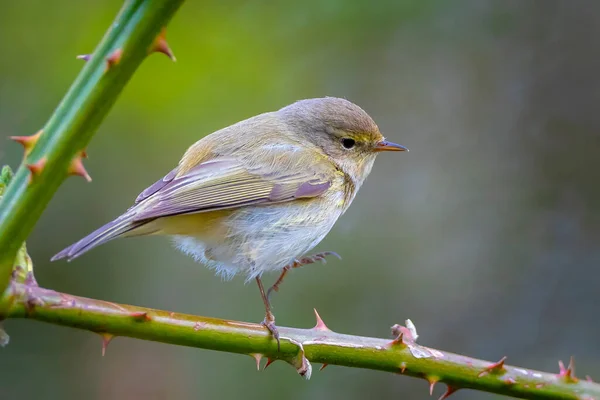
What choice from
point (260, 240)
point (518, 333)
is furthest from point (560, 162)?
point (260, 240)

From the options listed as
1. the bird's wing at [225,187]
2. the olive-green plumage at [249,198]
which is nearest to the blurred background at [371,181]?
the olive-green plumage at [249,198]

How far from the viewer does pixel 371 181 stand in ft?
19.9

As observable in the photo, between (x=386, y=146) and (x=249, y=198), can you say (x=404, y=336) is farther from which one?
(x=386, y=146)

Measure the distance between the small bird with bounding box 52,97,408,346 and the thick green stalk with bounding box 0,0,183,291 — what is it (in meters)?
1.20

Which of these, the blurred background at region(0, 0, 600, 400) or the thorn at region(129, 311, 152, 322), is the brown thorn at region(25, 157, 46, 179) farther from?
the blurred background at region(0, 0, 600, 400)

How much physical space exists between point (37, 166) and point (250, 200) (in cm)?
188

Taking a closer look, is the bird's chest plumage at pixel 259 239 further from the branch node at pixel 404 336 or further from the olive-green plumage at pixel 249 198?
the branch node at pixel 404 336

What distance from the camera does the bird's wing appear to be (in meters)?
3.11

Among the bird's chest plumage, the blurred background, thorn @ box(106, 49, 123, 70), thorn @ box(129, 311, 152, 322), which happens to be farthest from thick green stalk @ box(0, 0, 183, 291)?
the blurred background

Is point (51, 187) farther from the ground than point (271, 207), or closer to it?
closer to it

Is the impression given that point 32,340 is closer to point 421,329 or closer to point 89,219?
point 89,219

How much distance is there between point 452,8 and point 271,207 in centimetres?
306

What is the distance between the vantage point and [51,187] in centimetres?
158

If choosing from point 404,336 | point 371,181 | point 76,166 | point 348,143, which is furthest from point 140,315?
point 371,181
